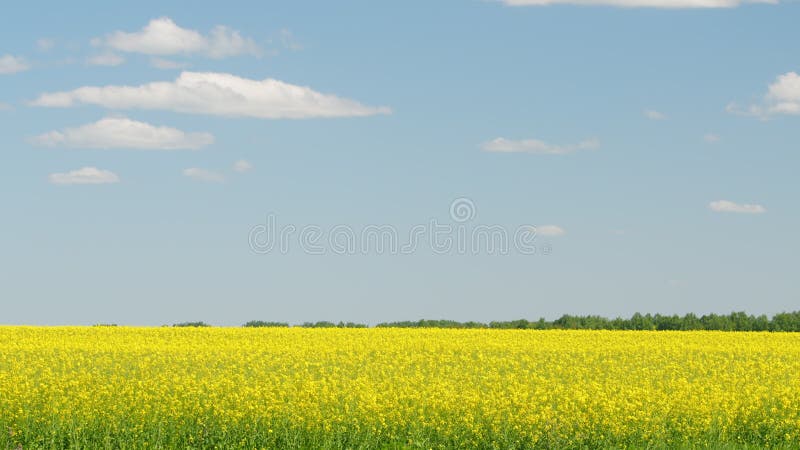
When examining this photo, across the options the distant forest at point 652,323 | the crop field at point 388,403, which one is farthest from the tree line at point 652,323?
the crop field at point 388,403

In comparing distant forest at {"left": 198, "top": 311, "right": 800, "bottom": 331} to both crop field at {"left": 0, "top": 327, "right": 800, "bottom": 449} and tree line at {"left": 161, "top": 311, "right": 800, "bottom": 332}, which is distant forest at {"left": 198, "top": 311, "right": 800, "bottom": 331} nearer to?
tree line at {"left": 161, "top": 311, "right": 800, "bottom": 332}

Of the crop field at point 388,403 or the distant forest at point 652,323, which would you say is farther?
the distant forest at point 652,323

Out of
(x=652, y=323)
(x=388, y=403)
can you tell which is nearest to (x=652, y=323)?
(x=652, y=323)

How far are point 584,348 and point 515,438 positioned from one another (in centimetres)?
1482

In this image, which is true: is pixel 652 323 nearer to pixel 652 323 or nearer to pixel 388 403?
pixel 652 323

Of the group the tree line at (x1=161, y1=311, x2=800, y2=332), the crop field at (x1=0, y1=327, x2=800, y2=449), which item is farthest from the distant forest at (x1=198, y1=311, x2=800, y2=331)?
the crop field at (x1=0, y1=327, x2=800, y2=449)

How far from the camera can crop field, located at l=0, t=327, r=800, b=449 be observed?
17391mm

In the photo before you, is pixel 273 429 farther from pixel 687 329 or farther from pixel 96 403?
pixel 687 329

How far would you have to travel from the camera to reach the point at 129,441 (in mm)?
17797

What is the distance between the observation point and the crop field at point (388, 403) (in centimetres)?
1739

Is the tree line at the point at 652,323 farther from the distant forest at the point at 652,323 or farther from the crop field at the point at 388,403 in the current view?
the crop field at the point at 388,403

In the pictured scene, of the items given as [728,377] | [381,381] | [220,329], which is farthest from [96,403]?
[220,329]

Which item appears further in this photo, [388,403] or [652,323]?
[652,323]

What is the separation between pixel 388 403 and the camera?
59.0 feet
